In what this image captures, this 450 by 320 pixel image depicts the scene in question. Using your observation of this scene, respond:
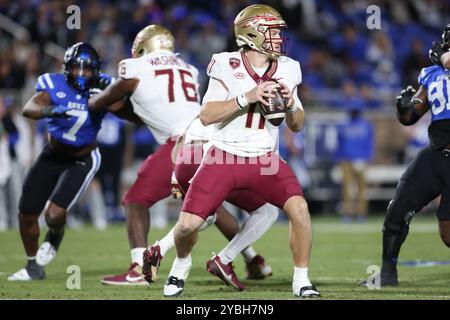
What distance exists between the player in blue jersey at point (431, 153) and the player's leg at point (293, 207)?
1.05 metres

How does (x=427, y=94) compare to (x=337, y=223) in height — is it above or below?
above

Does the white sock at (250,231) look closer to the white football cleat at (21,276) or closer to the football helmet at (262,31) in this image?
the football helmet at (262,31)

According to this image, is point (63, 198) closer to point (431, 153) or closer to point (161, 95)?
point (161, 95)

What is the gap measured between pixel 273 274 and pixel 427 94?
81.2 inches

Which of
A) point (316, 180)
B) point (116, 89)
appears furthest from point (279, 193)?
point (316, 180)

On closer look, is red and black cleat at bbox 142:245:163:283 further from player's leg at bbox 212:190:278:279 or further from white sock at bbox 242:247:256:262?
white sock at bbox 242:247:256:262

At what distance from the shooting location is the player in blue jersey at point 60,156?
738 cm

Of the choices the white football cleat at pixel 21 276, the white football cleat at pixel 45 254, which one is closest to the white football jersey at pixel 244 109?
the white football cleat at pixel 45 254

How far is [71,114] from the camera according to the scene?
741 cm

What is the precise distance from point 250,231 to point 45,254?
1725mm

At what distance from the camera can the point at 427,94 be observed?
6617 millimetres

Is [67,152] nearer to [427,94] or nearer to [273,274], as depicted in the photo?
[273,274]

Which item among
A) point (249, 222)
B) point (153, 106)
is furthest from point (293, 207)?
point (153, 106)

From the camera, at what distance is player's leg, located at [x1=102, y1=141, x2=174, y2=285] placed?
23.5ft
